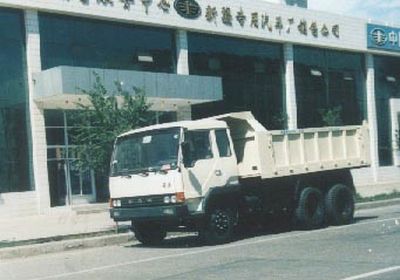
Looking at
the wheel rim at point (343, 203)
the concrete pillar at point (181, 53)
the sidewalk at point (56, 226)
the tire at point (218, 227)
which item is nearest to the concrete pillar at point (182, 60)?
the concrete pillar at point (181, 53)

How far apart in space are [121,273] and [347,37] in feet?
94.0

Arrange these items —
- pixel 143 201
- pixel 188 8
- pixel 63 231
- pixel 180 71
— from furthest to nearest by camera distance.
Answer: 1. pixel 180 71
2. pixel 188 8
3. pixel 63 231
4. pixel 143 201

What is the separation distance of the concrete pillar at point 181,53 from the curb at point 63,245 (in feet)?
45.1

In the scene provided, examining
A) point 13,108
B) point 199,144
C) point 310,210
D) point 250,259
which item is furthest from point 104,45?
point 250,259

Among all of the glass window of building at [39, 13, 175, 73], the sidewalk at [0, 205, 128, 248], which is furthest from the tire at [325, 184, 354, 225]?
the glass window of building at [39, 13, 175, 73]

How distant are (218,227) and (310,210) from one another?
9.17 ft

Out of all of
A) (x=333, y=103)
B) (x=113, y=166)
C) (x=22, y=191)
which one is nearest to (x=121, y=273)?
(x=113, y=166)

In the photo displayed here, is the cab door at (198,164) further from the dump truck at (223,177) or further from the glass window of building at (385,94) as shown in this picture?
the glass window of building at (385,94)

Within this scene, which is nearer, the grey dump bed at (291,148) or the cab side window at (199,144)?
the cab side window at (199,144)

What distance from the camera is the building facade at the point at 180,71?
21.8 meters

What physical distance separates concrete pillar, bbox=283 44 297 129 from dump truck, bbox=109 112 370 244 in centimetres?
1724

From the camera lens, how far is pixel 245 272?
848cm

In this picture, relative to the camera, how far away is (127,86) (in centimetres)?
2308

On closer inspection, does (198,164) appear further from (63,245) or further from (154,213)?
(63,245)
